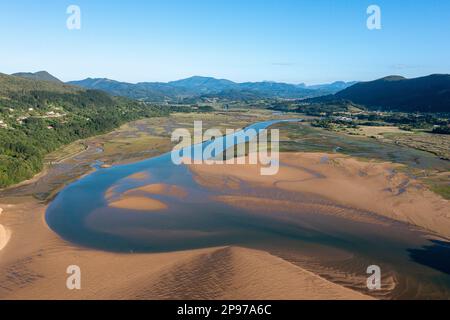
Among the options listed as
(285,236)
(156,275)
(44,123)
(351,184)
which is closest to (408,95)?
(351,184)

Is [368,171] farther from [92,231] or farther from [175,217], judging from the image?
[92,231]

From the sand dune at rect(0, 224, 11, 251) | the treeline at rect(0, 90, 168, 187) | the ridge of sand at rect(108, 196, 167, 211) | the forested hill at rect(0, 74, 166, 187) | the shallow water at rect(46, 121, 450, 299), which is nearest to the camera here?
the shallow water at rect(46, 121, 450, 299)

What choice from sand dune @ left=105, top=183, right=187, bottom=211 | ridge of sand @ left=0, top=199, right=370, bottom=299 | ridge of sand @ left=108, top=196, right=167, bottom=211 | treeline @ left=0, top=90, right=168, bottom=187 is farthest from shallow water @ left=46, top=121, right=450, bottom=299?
treeline @ left=0, top=90, right=168, bottom=187

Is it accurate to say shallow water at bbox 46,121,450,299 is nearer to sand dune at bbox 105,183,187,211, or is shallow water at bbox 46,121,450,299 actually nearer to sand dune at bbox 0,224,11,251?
sand dune at bbox 105,183,187,211

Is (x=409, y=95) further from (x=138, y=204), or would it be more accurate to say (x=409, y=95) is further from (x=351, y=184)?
(x=138, y=204)

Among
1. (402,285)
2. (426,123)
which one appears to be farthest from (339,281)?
(426,123)

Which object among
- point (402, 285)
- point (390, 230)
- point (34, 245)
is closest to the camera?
point (402, 285)
